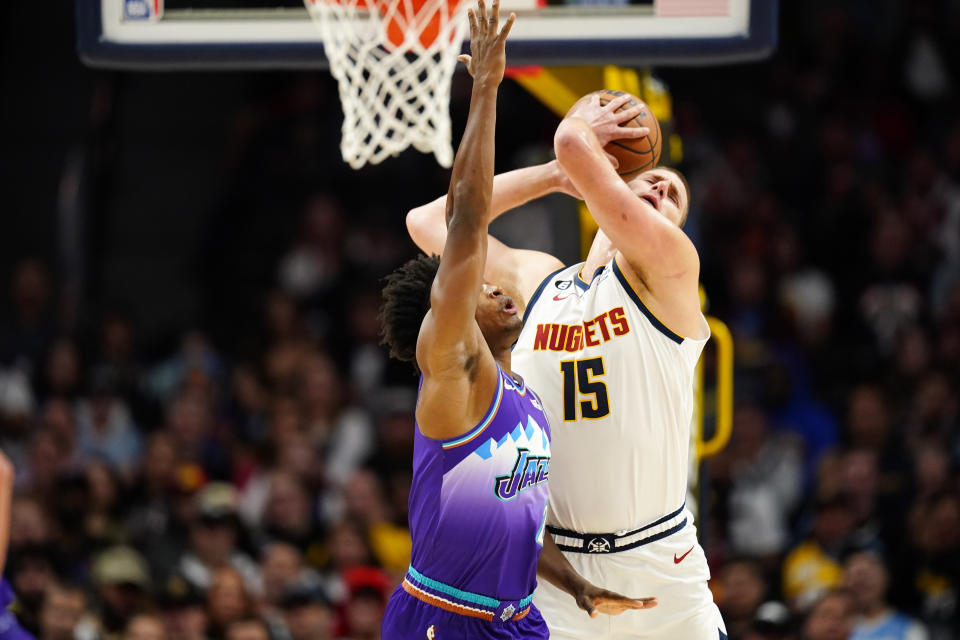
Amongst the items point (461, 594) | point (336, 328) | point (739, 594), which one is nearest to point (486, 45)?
point (461, 594)

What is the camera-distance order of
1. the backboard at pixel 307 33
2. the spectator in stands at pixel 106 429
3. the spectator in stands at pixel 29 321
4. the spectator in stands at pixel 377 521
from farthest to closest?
the spectator in stands at pixel 29 321 → the spectator in stands at pixel 106 429 → the spectator in stands at pixel 377 521 → the backboard at pixel 307 33

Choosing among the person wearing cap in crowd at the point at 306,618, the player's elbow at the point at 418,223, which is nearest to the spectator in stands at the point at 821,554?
the person wearing cap in crowd at the point at 306,618

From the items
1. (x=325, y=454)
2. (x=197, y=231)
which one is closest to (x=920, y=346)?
(x=325, y=454)

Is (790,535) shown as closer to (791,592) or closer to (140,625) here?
Answer: (791,592)

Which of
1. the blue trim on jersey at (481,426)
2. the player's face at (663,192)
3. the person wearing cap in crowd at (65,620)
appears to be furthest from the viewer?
the person wearing cap in crowd at (65,620)

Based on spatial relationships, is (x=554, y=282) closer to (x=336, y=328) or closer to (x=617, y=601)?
(x=617, y=601)

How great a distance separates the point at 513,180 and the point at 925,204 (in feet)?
22.1

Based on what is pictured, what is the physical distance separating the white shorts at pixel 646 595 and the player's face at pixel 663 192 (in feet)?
3.27

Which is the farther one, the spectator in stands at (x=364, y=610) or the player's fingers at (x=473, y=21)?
the spectator in stands at (x=364, y=610)

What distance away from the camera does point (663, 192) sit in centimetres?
412

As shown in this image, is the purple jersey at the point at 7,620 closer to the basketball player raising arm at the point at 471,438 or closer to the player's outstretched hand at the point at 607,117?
the basketball player raising arm at the point at 471,438

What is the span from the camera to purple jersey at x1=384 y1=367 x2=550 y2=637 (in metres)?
3.74

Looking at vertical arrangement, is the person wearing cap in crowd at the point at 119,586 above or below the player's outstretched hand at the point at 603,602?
below

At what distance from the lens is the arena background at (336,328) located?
7379 millimetres
